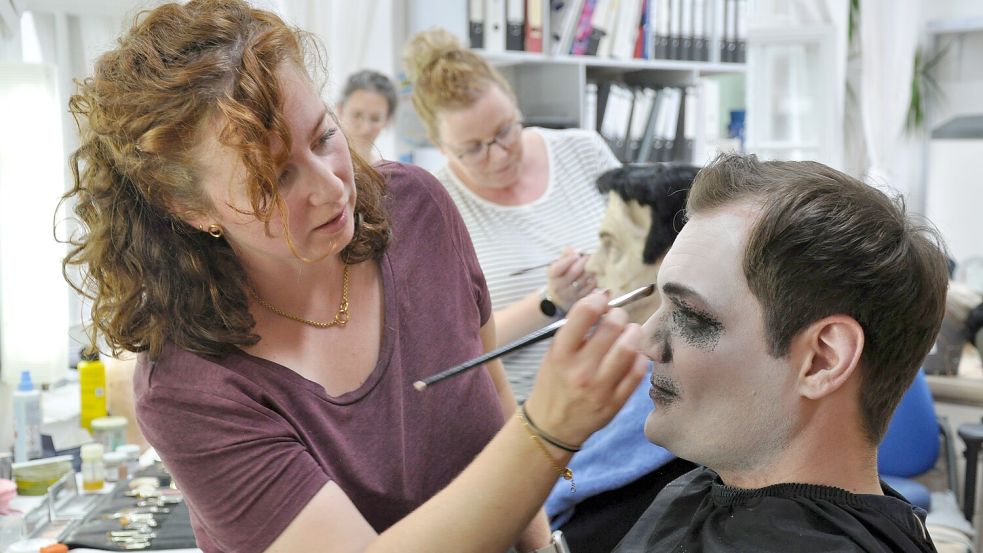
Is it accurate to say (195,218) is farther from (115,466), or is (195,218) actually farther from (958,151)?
(958,151)

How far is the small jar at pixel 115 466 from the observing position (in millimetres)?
1907

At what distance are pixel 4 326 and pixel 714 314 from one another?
5.53ft

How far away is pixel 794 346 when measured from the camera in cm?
100

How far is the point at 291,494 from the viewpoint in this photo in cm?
97

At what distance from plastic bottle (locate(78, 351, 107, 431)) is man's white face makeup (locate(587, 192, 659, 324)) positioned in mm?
1163

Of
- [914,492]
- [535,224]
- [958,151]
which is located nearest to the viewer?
[535,224]

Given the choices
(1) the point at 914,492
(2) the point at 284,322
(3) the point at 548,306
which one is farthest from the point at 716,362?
(1) the point at 914,492

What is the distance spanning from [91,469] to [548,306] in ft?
3.29

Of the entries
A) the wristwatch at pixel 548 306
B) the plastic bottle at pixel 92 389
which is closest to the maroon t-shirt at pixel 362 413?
the wristwatch at pixel 548 306

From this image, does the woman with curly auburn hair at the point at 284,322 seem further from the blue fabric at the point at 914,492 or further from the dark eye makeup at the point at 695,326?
the blue fabric at the point at 914,492

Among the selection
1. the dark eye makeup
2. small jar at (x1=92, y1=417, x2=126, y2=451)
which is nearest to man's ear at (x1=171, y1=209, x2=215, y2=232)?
the dark eye makeup

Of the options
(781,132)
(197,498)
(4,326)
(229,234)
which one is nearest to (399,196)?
(229,234)

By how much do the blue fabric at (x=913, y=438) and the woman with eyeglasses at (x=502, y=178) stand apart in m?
1.03

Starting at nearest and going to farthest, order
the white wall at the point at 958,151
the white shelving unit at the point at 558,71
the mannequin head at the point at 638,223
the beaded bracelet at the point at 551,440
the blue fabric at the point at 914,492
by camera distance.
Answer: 1. the beaded bracelet at the point at 551,440
2. the mannequin head at the point at 638,223
3. the blue fabric at the point at 914,492
4. the white shelving unit at the point at 558,71
5. the white wall at the point at 958,151
